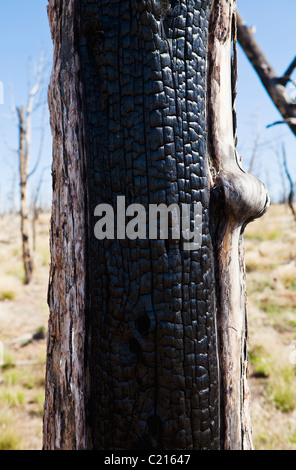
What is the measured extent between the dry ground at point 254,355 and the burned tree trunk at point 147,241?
3.35 meters

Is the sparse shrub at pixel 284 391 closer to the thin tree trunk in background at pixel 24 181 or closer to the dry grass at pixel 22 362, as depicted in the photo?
the dry grass at pixel 22 362

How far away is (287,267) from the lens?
35.8ft

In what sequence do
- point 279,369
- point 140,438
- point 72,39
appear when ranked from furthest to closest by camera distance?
point 279,369, point 72,39, point 140,438

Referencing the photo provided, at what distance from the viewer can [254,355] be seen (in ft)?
19.5

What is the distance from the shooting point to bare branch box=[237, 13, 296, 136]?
295 cm

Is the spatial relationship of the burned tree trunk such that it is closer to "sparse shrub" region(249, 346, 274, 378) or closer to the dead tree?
"sparse shrub" region(249, 346, 274, 378)

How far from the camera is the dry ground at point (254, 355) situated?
13.5 feet

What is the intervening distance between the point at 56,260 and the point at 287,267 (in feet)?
35.2

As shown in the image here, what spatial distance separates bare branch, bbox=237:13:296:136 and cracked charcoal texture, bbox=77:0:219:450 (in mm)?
2221

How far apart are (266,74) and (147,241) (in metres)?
2.61

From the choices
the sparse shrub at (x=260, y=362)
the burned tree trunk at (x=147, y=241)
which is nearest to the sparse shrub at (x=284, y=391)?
the sparse shrub at (x=260, y=362)

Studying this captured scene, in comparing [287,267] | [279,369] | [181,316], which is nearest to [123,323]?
[181,316]

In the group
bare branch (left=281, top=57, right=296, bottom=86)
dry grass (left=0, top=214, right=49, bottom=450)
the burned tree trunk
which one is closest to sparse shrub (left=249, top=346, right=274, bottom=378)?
dry grass (left=0, top=214, right=49, bottom=450)
